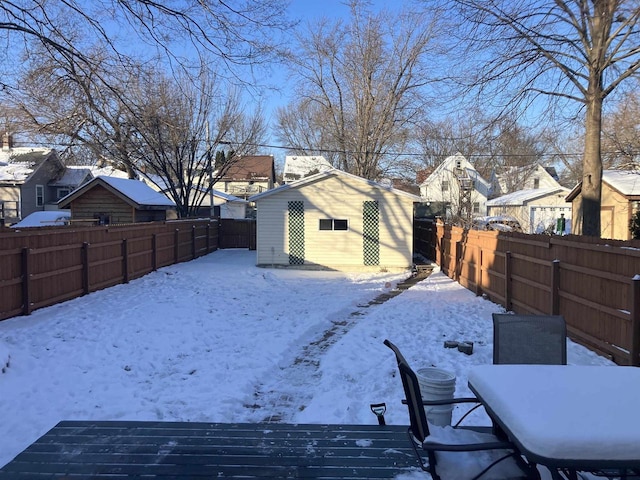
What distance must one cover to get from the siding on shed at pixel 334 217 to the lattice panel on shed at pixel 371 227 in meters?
0.11

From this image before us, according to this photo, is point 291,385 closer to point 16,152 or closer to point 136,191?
point 136,191

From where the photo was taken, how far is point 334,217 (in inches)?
715

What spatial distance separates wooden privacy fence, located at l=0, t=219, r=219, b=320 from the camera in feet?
26.8

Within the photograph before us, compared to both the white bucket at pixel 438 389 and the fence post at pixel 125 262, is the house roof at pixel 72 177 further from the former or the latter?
the white bucket at pixel 438 389

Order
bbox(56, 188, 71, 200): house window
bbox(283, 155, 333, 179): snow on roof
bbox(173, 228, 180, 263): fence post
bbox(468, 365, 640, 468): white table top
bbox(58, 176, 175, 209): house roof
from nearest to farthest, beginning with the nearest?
bbox(468, 365, 640, 468): white table top
bbox(173, 228, 180, 263): fence post
bbox(58, 176, 175, 209): house roof
bbox(56, 188, 71, 200): house window
bbox(283, 155, 333, 179): snow on roof

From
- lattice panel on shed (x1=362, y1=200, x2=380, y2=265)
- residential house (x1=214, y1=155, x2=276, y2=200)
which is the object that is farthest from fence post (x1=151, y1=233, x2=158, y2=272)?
residential house (x1=214, y1=155, x2=276, y2=200)

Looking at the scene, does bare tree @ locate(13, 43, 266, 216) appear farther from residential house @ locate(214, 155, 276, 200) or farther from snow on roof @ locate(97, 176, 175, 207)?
residential house @ locate(214, 155, 276, 200)

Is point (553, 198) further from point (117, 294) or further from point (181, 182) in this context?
point (117, 294)

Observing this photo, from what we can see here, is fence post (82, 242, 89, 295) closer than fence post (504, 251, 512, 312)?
No

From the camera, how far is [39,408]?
15.5 feet

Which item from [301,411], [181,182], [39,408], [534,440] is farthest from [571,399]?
[181,182]

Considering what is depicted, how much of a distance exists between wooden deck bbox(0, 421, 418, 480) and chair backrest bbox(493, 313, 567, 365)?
108 cm

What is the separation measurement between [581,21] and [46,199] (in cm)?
3769

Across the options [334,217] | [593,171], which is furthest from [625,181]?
[334,217]
